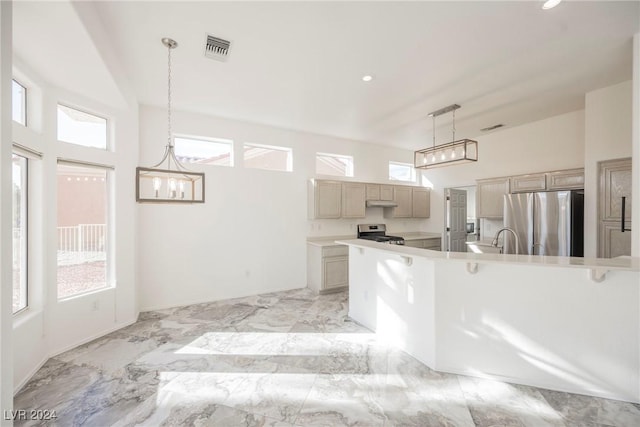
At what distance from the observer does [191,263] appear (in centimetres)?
411

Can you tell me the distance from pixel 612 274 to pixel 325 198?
147 inches

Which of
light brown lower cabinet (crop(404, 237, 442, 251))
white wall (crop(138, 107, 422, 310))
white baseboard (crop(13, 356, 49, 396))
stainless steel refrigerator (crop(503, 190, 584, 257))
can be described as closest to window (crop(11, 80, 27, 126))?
white wall (crop(138, 107, 422, 310))

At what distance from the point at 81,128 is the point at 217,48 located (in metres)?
1.96

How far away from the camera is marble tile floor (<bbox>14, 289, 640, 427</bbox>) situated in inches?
71.1

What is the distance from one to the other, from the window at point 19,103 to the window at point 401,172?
19.1 feet

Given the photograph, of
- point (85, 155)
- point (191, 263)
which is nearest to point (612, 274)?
point (191, 263)

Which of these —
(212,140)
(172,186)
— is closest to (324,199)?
(212,140)

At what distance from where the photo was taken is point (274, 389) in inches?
83.2

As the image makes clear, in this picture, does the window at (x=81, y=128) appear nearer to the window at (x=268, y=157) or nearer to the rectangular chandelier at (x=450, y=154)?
the window at (x=268, y=157)

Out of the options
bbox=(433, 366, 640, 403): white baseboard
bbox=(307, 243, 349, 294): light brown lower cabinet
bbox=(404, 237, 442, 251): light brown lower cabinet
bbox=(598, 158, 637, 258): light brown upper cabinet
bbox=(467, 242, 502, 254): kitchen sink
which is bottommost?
bbox=(433, 366, 640, 403): white baseboard

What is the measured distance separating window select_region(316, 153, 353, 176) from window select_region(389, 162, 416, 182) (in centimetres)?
118

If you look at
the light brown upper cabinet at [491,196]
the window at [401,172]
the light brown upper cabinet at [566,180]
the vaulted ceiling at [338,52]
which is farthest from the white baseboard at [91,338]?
the light brown upper cabinet at [566,180]

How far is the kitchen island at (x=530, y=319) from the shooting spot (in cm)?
193

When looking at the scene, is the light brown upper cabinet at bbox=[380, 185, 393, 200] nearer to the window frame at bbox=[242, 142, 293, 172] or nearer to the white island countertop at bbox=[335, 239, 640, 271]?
the window frame at bbox=[242, 142, 293, 172]
